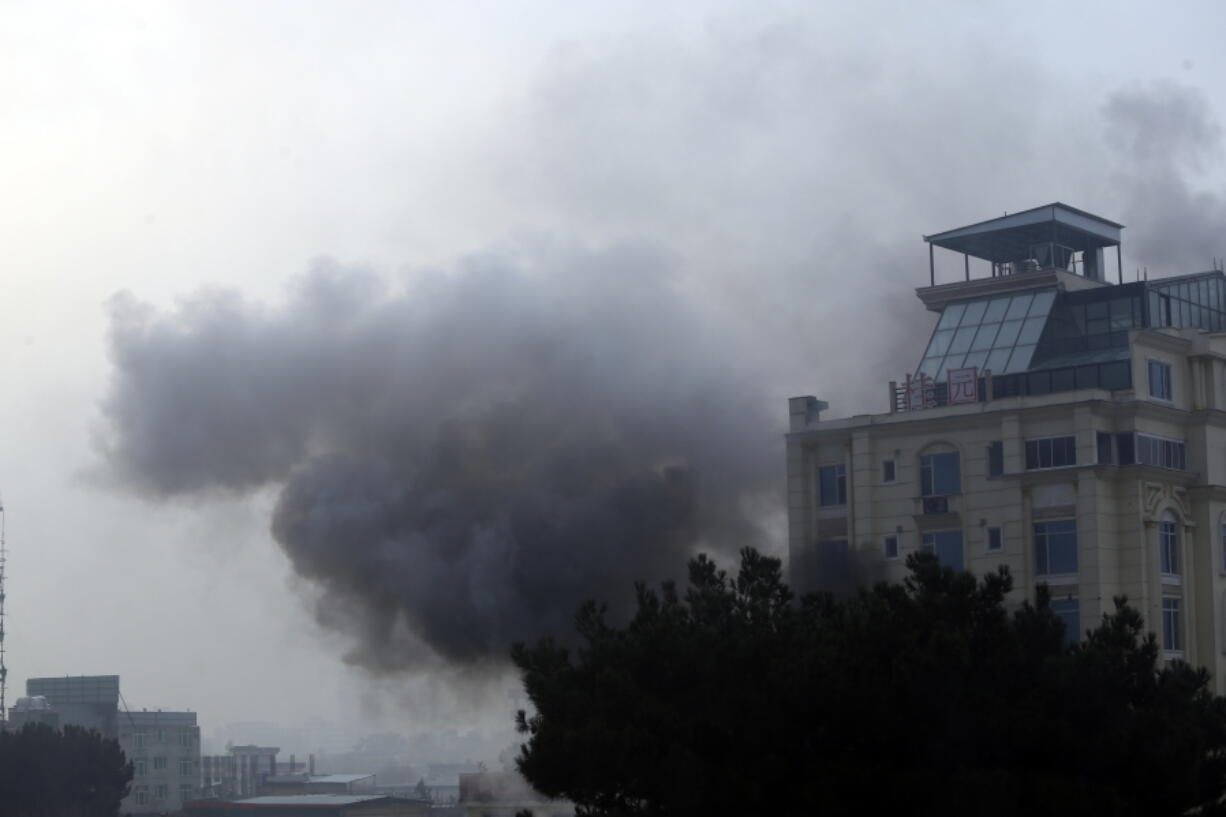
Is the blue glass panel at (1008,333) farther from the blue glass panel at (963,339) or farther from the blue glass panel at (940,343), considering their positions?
the blue glass panel at (940,343)

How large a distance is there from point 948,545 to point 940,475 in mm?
3815

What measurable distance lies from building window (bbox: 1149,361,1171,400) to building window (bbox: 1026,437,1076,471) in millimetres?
6121

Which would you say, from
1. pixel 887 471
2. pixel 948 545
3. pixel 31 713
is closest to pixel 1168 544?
pixel 948 545

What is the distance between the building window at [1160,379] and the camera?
3612 inches

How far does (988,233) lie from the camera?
100688 millimetres

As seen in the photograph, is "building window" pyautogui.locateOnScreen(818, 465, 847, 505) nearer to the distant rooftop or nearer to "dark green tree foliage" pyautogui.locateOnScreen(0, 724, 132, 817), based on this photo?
"dark green tree foliage" pyautogui.locateOnScreen(0, 724, 132, 817)

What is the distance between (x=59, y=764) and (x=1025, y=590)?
282 feet

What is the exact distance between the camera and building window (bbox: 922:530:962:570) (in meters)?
91.6

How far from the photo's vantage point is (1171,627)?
3536 inches

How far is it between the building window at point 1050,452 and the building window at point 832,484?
36.3 ft

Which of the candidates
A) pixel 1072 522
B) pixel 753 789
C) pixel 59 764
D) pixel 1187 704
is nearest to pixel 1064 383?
pixel 1072 522

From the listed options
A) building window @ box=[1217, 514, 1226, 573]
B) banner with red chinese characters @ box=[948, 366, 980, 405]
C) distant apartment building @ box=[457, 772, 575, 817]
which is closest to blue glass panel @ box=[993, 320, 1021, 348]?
banner with red chinese characters @ box=[948, 366, 980, 405]

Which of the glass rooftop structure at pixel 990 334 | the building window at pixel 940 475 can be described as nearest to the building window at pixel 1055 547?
the building window at pixel 940 475

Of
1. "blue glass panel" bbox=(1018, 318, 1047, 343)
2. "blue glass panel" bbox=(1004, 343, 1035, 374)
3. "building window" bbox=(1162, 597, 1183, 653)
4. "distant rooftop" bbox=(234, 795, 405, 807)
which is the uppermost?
"blue glass panel" bbox=(1018, 318, 1047, 343)
